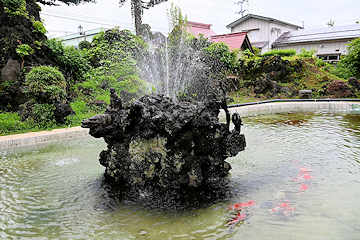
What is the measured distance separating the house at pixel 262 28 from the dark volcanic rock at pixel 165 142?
2704 centimetres

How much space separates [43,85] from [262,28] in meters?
27.1

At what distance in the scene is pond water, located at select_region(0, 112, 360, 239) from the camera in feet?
9.15

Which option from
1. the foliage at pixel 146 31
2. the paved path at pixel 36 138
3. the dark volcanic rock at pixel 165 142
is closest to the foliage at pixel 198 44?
the foliage at pixel 146 31

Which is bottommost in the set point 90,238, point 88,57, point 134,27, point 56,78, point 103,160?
point 90,238

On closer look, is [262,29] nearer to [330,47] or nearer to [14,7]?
[330,47]

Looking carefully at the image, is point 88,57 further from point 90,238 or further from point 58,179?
point 90,238

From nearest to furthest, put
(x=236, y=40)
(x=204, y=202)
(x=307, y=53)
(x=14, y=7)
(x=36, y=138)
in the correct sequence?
(x=204, y=202)
(x=36, y=138)
(x=14, y=7)
(x=307, y=53)
(x=236, y=40)

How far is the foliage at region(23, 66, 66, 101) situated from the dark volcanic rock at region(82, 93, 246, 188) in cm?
616

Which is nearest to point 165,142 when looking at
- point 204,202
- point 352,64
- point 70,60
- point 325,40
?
point 204,202

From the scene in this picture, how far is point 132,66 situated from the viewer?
1342 centimetres

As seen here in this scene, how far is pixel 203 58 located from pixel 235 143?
1294 cm

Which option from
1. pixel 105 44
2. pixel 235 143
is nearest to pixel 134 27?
pixel 105 44

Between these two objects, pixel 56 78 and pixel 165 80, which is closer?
pixel 56 78

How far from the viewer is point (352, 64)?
1714cm
